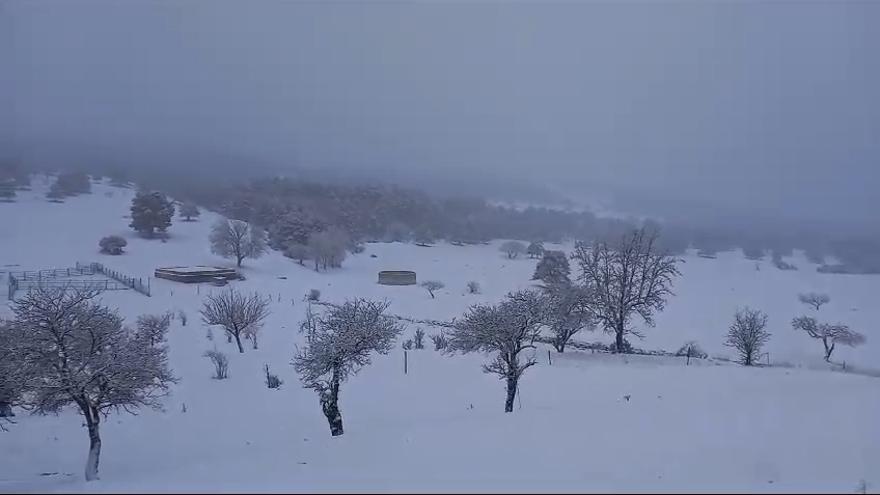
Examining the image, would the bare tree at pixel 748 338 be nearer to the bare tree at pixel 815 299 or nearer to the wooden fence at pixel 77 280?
the bare tree at pixel 815 299

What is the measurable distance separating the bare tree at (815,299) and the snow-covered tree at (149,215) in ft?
178

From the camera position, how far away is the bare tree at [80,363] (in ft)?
40.9

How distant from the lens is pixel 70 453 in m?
15.9

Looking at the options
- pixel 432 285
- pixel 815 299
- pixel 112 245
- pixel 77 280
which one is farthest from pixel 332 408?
pixel 112 245

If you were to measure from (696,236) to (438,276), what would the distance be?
42.4 m

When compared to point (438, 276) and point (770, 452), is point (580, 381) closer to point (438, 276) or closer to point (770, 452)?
point (770, 452)

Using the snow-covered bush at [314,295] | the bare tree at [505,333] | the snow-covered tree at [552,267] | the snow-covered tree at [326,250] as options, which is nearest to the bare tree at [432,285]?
the snow-covered tree at [552,267]

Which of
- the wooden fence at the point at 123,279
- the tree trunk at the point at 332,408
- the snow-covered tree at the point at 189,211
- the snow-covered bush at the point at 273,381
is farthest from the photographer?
the snow-covered tree at the point at 189,211

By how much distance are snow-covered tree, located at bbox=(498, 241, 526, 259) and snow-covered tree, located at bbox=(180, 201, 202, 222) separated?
35.8 metres

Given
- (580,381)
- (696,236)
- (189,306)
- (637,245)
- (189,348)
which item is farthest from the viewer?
(696,236)

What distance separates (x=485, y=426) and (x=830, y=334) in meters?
26.4

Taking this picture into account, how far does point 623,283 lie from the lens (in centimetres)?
3061

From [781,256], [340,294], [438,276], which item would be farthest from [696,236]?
[340,294]

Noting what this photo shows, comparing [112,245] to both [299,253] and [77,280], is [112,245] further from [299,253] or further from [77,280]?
[299,253]
